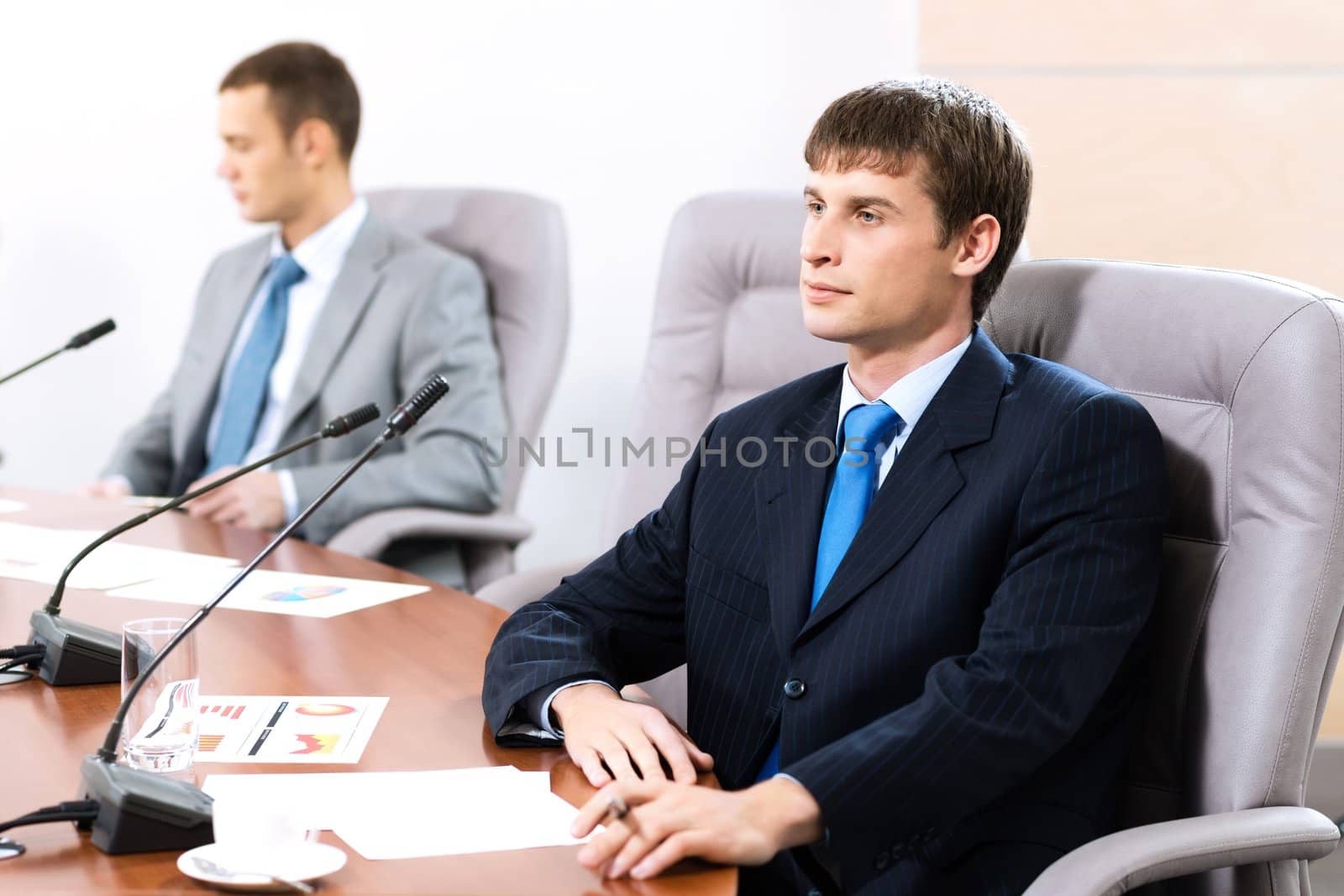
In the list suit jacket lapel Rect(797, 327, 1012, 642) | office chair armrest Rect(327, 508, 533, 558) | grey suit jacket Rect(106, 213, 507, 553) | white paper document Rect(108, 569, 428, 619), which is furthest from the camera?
grey suit jacket Rect(106, 213, 507, 553)

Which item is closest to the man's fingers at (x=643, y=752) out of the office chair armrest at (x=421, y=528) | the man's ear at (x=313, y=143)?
the office chair armrest at (x=421, y=528)

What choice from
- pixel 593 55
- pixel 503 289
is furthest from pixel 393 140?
pixel 503 289

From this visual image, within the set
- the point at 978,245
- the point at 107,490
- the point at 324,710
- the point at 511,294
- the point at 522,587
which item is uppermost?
the point at 978,245

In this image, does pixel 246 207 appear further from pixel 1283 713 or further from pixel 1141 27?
pixel 1283 713

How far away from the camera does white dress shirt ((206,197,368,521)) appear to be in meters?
2.79

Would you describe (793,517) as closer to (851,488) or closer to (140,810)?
(851,488)

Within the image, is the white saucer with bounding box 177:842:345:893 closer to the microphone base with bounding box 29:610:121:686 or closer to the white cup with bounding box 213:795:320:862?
the white cup with bounding box 213:795:320:862

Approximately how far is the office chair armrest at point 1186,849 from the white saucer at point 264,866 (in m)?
0.52

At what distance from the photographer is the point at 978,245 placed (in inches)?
56.0

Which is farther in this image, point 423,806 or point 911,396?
point 911,396

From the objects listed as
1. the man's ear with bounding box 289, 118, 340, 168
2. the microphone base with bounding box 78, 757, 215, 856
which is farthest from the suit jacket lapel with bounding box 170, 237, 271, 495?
the microphone base with bounding box 78, 757, 215, 856

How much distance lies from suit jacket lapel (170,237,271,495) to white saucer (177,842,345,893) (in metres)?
2.03

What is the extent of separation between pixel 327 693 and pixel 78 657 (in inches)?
10.0

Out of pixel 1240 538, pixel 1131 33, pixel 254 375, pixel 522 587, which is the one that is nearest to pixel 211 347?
pixel 254 375
